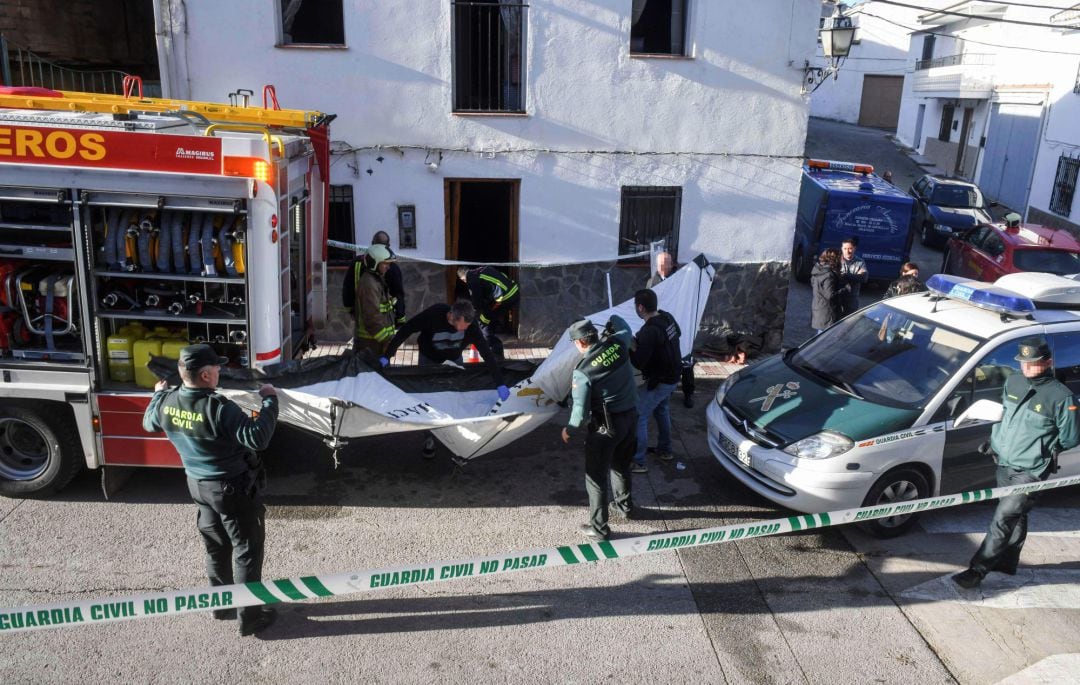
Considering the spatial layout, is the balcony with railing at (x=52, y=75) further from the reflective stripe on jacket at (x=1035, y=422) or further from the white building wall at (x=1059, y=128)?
the white building wall at (x=1059, y=128)

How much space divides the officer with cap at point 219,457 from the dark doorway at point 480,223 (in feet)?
19.1

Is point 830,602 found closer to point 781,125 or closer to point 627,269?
point 627,269

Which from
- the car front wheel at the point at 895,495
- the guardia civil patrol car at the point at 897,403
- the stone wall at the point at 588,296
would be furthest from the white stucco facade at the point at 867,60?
the car front wheel at the point at 895,495

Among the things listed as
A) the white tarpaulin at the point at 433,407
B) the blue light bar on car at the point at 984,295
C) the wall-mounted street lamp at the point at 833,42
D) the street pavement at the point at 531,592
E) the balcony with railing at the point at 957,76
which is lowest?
the street pavement at the point at 531,592

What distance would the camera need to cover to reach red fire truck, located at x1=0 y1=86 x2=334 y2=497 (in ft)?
18.4

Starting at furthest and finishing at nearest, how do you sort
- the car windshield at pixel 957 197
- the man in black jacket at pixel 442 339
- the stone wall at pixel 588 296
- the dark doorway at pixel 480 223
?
the car windshield at pixel 957 197 → the stone wall at pixel 588 296 → the dark doorway at pixel 480 223 → the man in black jacket at pixel 442 339

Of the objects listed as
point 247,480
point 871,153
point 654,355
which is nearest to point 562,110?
point 654,355

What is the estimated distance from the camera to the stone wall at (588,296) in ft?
34.8

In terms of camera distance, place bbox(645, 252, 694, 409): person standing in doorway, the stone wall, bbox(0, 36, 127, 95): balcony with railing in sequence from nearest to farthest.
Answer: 1. bbox(645, 252, 694, 409): person standing in doorway
2. the stone wall
3. bbox(0, 36, 127, 95): balcony with railing

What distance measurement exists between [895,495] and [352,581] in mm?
4067

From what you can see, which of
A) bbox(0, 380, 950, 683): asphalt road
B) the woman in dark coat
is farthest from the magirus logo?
the woman in dark coat

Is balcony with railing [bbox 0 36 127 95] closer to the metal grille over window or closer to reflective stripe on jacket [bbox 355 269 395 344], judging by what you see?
the metal grille over window

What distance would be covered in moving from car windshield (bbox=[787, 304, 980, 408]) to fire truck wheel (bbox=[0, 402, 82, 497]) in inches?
236

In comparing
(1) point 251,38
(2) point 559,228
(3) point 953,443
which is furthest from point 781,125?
(1) point 251,38
